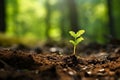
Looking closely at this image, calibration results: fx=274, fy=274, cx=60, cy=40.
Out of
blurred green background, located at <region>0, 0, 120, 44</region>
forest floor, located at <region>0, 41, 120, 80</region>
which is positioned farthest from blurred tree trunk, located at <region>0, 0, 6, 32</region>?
forest floor, located at <region>0, 41, 120, 80</region>

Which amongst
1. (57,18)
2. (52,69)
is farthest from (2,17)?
(57,18)

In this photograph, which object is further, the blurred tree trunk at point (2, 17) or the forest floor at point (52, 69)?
the blurred tree trunk at point (2, 17)

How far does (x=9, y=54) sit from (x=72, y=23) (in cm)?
1131

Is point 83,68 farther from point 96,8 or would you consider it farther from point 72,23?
point 96,8

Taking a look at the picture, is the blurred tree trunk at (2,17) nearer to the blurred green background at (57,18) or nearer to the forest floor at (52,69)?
the blurred green background at (57,18)

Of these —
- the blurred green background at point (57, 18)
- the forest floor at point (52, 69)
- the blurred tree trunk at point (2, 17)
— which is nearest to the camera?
the forest floor at point (52, 69)

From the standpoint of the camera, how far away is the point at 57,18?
115 feet

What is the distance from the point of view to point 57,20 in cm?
3556

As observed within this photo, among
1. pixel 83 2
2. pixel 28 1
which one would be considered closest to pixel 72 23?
pixel 83 2

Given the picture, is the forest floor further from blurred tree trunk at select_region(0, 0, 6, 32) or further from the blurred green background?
blurred tree trunk at select_region(0, 0, 6, 32)

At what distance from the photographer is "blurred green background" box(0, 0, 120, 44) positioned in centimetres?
1700

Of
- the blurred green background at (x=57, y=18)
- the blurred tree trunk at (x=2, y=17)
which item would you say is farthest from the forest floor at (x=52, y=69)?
the blurred tree trunk at (x=2, y=17)

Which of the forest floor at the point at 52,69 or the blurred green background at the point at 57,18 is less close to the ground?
the blurred green background at the point at 57,18

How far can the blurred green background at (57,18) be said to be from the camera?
17000 millimetres
